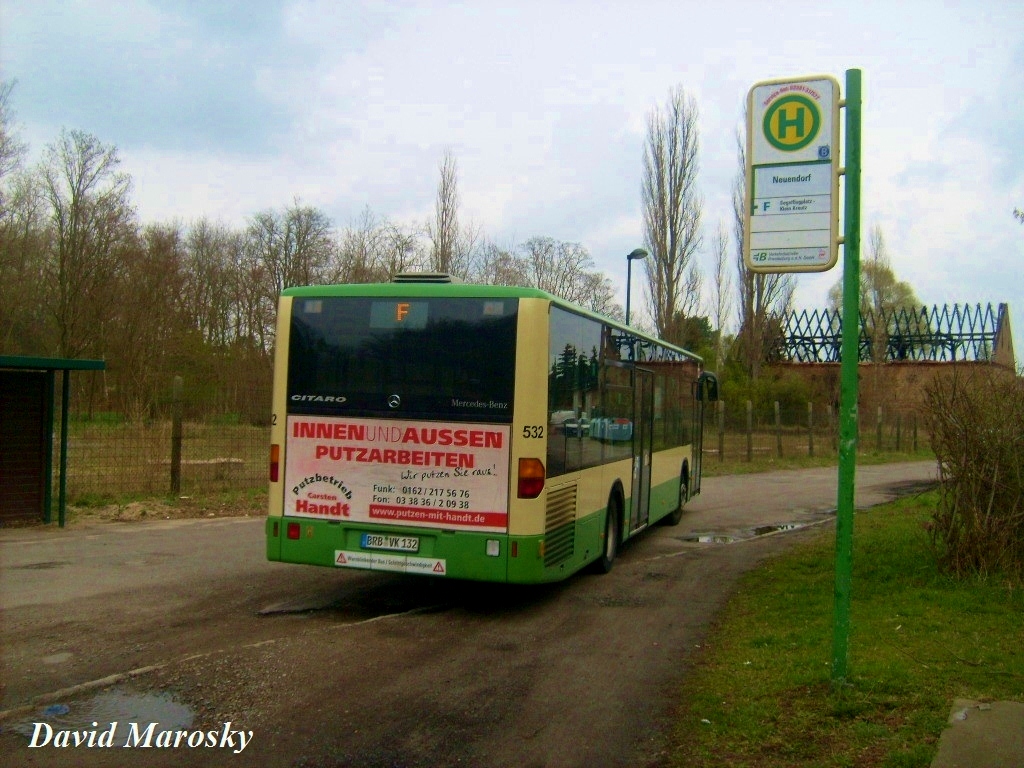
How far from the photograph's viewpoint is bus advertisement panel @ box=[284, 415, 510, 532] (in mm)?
7875

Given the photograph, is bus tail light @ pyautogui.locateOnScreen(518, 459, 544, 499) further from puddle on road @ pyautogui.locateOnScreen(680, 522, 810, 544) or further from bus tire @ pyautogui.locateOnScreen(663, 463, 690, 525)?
bus tire @ pyautogui.locateOnScreen(663, 463, 690, 525)

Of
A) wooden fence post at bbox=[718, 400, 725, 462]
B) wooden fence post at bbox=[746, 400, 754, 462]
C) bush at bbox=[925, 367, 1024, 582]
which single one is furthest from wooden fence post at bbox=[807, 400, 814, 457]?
bush at bbox=[925, 367, 1024, 582]

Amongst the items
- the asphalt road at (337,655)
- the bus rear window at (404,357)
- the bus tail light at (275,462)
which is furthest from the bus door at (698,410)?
the bus tail light at (275,462)

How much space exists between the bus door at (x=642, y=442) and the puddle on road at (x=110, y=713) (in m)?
7.04

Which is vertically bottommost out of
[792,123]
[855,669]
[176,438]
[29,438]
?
[855,669]

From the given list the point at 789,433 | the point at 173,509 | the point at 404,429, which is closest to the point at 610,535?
the point at 404,429

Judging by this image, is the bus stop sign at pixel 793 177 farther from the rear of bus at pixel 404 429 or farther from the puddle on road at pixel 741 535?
the puddle on road at pixel 741 535

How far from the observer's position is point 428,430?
803 centimetres

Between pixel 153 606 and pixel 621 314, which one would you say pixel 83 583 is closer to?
pixel 153 606

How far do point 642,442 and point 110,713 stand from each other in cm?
779

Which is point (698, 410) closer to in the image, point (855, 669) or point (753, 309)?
point (855, 669)

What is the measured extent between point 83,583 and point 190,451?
6.89m

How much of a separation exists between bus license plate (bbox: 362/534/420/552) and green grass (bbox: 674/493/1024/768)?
2647 mm

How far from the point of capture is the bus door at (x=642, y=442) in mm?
11500
